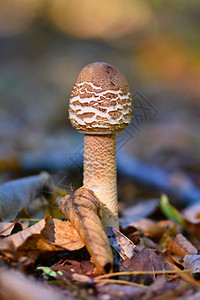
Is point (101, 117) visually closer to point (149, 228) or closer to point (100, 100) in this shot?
point (100, 100)

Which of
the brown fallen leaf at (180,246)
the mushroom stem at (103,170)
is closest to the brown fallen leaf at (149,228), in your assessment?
the brown fallen leaf at (180,246)

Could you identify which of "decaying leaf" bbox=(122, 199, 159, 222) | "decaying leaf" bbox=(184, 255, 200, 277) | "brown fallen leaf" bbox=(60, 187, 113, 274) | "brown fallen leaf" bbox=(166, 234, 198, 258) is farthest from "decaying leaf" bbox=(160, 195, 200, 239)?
"brown fallen leaf" bbox=(60, 187, 113, 274)

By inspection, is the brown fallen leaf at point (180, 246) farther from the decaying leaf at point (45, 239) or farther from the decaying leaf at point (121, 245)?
the decaying leaf at point (45, 239)

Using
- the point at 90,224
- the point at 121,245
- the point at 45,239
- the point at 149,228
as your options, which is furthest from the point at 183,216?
the point at 45,239

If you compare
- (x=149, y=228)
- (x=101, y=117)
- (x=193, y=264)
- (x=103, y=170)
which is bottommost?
(x=149, y=228)

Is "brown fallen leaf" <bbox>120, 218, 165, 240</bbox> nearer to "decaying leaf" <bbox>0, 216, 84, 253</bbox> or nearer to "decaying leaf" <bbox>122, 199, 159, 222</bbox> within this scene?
"decaying leaf" <bbox>122, 199, 159, 222</bbox>

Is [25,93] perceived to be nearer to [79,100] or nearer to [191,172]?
[191,172]

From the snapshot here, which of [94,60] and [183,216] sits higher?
[94,60]
